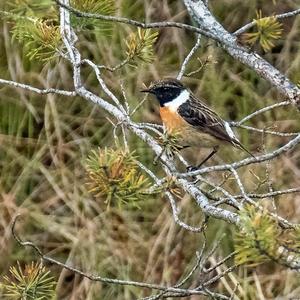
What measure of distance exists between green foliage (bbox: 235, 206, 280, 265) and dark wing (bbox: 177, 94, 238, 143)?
4.42 ft

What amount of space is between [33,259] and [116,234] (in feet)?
1.21

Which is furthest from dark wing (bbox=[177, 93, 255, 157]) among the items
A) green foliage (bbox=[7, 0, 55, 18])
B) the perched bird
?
green foliage (bbox=[7, 0, 55, 18])

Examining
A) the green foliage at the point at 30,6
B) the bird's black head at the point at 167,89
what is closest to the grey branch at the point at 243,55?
the green foliage at the point at 30,6

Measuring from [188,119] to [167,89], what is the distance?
0.13m

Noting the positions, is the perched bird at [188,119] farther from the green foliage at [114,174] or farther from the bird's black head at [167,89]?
the green foliage at [114,174]

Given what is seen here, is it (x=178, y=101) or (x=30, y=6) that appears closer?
(x=30, y=6)

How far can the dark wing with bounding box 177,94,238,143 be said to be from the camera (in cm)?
283

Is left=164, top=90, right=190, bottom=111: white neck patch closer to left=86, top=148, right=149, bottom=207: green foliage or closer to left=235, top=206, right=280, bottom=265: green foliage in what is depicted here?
left=86, top=148, right=149, bottom=207: green foliage

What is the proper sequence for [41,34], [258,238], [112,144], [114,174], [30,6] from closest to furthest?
[258,238]
[114,174]
[30,6]
[41,34]
[112,144]

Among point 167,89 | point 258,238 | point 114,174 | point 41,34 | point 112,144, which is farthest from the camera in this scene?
point 112,144

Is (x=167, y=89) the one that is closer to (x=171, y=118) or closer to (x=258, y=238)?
(x=171, y=118)

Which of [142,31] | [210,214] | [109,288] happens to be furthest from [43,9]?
[109,288]

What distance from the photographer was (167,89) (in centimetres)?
280

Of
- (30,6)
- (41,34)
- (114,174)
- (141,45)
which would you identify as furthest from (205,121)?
(114,174)
